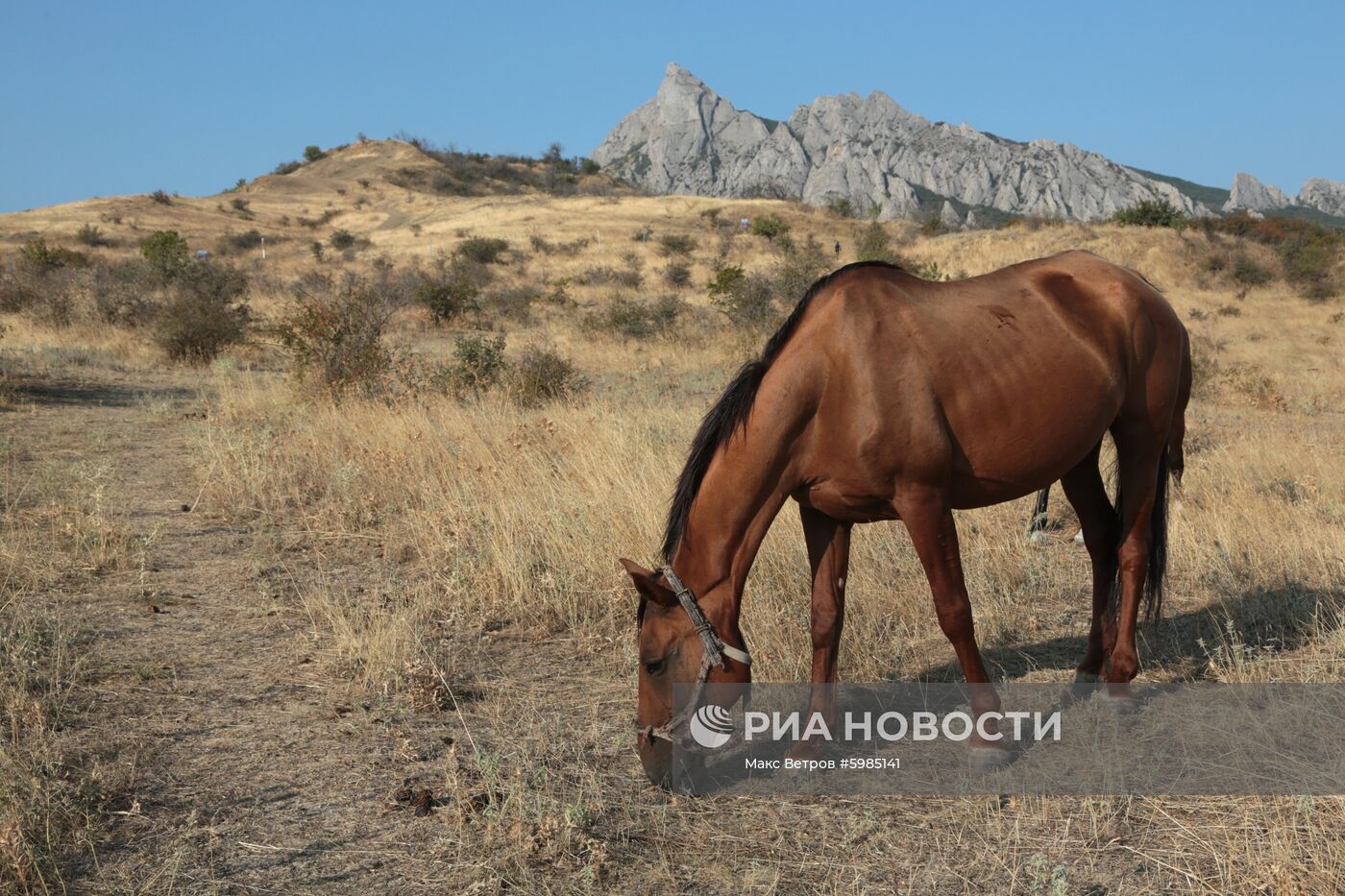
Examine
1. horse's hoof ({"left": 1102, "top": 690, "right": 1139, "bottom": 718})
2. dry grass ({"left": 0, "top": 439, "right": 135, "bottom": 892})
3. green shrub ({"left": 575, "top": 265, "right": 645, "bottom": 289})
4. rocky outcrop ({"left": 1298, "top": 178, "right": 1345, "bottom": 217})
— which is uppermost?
rocky outcrop ({"left": 1298, "top": 178, "right": 1345, "bottom": 217})

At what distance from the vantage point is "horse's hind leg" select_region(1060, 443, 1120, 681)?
4.50 meters

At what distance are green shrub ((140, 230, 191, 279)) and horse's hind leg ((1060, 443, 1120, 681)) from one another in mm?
19337

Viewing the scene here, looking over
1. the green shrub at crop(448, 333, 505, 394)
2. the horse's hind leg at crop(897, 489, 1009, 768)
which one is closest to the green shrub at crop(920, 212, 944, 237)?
the green shrub at crop(448, 333, 505, 394)

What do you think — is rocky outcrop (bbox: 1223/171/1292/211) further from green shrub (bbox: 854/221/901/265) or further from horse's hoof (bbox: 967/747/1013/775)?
horse's hoof (bbox: 967/747/1013/775)

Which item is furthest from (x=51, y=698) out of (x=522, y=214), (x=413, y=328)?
(x=522, y=214)

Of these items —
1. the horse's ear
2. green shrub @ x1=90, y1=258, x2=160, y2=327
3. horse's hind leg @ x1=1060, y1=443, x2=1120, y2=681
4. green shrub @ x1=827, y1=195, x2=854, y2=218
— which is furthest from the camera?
green shrub @ x1=827, y1=195, x2=854, y2=218

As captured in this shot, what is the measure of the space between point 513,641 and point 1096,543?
2.99 m

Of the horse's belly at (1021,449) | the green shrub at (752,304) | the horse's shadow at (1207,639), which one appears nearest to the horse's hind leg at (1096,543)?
the horse's shadow at (1207,639)

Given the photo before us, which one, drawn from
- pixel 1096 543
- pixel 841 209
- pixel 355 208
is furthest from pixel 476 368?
pixel 355 208

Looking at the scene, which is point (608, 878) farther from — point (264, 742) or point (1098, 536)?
point (1098, 536)

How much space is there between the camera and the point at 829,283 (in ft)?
Result: 12.5

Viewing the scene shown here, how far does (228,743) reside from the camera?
3840 millimetres

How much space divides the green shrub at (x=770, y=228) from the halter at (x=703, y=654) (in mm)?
39833

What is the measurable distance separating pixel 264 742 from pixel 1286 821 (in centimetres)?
367
